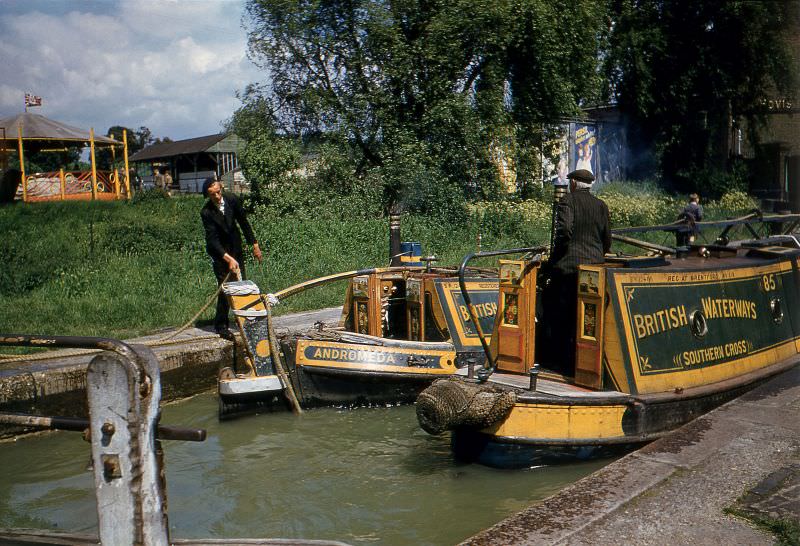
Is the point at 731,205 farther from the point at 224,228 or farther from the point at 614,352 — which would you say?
the point at 614,352

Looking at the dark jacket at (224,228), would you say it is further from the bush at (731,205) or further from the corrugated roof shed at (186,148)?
the corrugated roof shed at (186,148)

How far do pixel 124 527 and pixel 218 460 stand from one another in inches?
145

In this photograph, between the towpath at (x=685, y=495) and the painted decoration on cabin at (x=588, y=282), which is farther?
the painted decoration on cabin at (x=588, y=282)

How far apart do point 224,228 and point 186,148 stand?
42.4m

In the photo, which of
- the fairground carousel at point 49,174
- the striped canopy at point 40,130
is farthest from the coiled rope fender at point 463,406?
the striped canopy at point 40,130

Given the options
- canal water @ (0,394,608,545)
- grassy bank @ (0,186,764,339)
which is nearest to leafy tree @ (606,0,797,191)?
canal water @ (0,394,608,545)

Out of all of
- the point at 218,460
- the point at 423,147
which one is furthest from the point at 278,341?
the point at 423,147

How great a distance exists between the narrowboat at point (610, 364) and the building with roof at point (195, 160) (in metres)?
38.0

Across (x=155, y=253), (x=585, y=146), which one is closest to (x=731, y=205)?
(x=585, y=146)

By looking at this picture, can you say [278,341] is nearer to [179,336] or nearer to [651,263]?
[179,336]

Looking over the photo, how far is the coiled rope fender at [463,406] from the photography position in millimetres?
5496

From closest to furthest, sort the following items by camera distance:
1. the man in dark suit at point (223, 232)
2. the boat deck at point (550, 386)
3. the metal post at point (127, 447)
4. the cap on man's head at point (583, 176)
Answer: the metal post at point (127, 447) → the boat deck at point (550, 386) → the cap on man's head at point (583, 176) → the man in dark suit at point (223, 232)

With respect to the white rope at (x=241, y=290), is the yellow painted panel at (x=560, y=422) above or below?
below

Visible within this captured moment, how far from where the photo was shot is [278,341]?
779 cm
